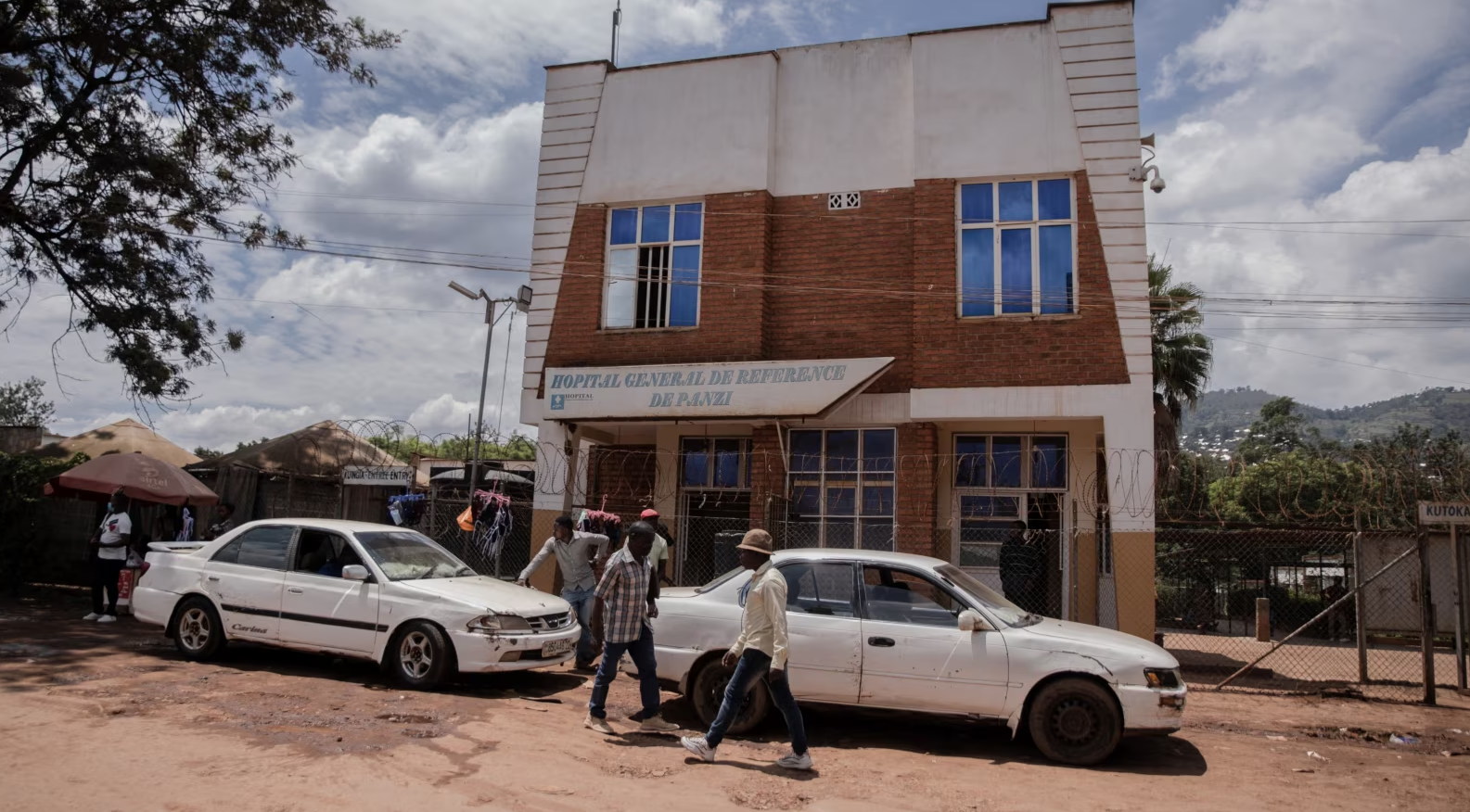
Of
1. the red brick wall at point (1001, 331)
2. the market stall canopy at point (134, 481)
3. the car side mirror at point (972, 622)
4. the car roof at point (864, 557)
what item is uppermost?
the red brick wall at point (1001, 331)

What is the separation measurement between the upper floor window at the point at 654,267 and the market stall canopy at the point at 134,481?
21.5 ft

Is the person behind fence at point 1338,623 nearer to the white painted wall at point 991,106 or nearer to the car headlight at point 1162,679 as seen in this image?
the white painted wall at point 991,106

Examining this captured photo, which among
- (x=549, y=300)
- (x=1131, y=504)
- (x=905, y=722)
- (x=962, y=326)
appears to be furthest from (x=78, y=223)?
(x=1131, y=504)

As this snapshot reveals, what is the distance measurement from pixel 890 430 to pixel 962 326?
1.79 metres

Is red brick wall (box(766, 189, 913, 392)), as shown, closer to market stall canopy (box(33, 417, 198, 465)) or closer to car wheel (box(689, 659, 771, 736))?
car wheel (box(689, 659, 771, 736))

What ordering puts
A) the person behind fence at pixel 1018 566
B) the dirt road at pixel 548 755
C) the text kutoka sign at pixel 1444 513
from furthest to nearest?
the person behind fence at pixel 1018 566
the text kutoka sign at pixel 1444 513
the dirt road at pixel 548 755

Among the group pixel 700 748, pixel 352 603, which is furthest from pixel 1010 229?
pixel 352 603

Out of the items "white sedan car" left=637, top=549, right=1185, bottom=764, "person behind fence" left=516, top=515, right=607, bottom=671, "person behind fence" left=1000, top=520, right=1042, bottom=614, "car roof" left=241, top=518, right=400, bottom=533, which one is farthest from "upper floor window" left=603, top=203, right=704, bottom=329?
"white sedan car" left=637, top=549, right=1185, bottom=764

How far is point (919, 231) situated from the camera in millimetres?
13406

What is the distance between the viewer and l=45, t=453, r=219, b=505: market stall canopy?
1392 cm

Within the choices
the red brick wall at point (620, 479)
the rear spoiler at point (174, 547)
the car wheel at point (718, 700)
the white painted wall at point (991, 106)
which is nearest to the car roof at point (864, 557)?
the car wheel at point (718, 700)

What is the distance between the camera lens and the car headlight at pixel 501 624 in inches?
345

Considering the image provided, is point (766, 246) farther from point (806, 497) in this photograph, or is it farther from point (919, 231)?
point (806, 497)

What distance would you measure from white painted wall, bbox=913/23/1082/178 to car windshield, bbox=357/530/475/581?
7984 mm
